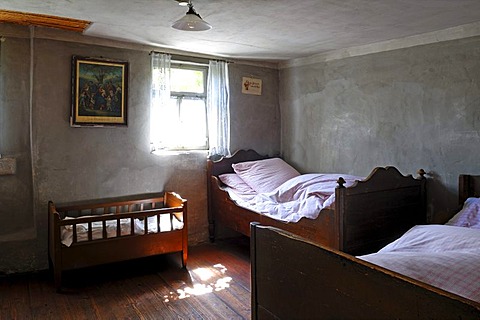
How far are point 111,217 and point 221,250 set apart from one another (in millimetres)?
1406

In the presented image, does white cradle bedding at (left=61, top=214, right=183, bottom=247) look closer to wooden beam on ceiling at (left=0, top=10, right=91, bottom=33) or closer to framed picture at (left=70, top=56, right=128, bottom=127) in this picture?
framed picture at (left=70, top=56, right=128, bottom=127)

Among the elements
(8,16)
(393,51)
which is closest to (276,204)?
(393,51)

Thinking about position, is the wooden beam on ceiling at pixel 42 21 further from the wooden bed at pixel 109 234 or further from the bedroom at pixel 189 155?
the wooden bed at pixel 109 234

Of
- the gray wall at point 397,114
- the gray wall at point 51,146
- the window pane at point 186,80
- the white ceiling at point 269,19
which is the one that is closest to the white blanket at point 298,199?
the gray wall at point 397,114

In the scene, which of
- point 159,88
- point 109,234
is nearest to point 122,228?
point 109,234

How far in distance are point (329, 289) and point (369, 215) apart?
6.17 feet

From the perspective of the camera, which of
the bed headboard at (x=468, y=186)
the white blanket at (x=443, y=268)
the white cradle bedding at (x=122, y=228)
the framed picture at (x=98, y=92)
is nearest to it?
the white blanket at (x=443, y=268)

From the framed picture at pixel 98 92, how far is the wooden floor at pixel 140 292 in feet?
4.74

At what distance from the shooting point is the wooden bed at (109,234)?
3.06 meters

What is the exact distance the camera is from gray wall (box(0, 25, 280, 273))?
133 inches

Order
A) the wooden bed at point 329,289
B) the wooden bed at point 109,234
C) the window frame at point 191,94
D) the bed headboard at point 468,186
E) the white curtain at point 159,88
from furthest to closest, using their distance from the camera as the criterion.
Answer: the window frame at point 191,94
the white curtain at point 159,88
the wooden bed at point 109,234
the bed headboard at point 468,186
the wooden bed at point 329,289

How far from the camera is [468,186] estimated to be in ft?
9.79

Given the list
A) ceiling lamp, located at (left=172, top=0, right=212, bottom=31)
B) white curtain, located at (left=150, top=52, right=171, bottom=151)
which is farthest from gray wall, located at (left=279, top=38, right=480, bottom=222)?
ceiling lamp, located at (left=172, top=0, right=212, bottom=31)

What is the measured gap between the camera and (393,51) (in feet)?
11.7
